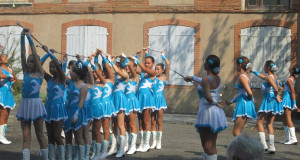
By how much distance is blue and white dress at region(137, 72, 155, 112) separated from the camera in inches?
446

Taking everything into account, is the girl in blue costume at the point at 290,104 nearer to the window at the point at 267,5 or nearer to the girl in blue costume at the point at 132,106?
the girl in blue costume at the point at 132,106

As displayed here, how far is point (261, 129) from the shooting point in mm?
11211

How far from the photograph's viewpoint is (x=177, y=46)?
71.3 ft

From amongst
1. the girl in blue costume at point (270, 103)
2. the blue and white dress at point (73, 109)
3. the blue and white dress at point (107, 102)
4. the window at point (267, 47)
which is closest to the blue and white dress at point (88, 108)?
the blue and white dress at point (73, 109)

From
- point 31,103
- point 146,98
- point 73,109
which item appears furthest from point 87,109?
point 146,98

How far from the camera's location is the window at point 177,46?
70.8 feet

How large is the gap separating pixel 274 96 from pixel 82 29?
40.1 ft

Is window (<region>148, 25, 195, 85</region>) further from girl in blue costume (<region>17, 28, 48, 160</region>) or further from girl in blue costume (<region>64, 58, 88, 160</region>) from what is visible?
girl in blue costume (<region>17, 28, 48, 160</region>)

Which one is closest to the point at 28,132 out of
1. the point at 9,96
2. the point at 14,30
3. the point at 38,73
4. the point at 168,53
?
the point at 38,73

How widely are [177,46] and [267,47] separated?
3.60m

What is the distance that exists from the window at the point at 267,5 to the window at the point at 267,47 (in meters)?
0.78

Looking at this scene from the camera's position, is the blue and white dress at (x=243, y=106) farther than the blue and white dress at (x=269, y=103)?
No

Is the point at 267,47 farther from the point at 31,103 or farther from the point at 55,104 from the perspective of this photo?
the point at 31,103

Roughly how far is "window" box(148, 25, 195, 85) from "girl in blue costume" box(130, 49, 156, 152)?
10.1m
